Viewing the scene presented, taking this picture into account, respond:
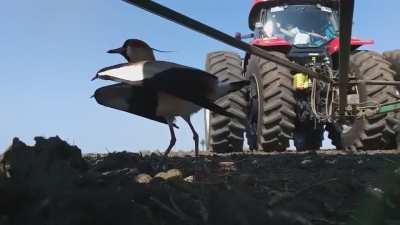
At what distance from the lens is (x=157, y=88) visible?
489 centimetres

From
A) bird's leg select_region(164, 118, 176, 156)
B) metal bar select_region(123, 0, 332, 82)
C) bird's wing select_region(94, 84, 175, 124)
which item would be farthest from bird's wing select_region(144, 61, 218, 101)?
bird's leg select_region(164, 118, 176, 156)

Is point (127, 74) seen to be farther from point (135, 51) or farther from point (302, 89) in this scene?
point (302, 89)

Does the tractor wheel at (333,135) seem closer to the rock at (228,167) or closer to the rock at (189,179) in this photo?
the rock at (228,167)

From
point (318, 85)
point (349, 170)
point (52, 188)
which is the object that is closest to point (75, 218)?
point (52, 188)

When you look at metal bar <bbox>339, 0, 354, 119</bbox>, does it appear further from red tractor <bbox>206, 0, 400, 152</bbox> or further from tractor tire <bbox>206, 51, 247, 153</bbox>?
tractor tire <bbox>206, 51, 247, 153</bbox>

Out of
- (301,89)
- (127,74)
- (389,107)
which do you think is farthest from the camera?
(301,89)

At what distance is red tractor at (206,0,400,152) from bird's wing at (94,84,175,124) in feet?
8.53

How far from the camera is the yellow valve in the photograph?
8.05m

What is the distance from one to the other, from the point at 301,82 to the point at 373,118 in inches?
44.1

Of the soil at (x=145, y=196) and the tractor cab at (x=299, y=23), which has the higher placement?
the tractor cab at (x=299, y=23)

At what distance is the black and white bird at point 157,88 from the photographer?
15.8 ft

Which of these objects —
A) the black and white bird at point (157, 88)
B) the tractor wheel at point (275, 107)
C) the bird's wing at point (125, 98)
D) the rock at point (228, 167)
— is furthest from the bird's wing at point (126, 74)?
the tractor wheel at point (275, 107)

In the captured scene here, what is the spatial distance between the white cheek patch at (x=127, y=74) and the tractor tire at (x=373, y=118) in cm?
396

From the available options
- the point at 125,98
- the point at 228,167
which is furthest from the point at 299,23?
the point at 228,167
